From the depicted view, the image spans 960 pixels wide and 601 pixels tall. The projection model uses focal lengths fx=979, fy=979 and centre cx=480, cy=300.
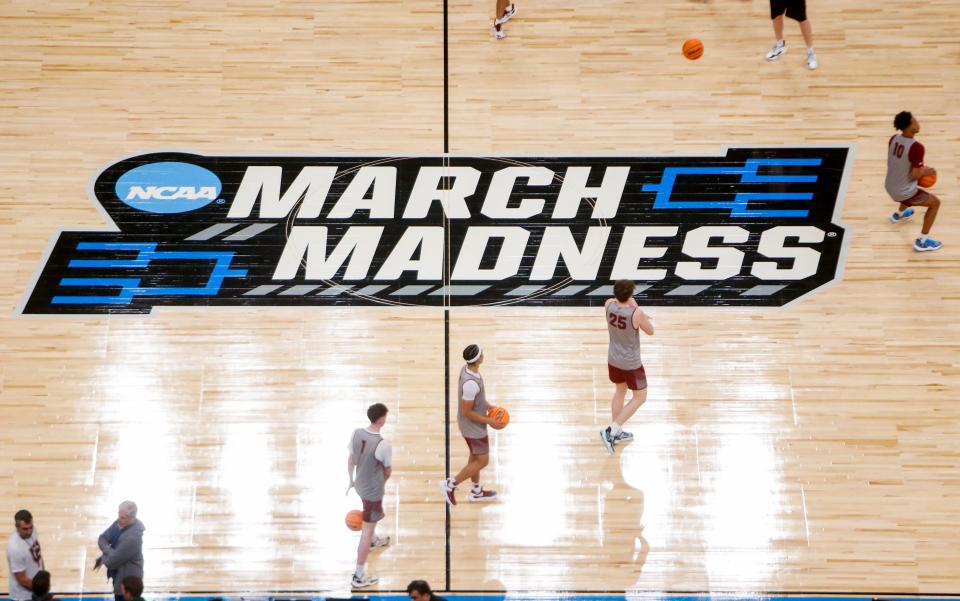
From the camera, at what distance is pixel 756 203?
1149 cm

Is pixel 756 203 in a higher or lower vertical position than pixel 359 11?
lower

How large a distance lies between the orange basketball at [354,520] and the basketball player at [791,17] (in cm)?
808

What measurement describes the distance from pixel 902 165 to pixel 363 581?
706 cm

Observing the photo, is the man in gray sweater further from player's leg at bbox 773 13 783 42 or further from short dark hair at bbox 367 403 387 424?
player's leg at bbox 773 13 783 42

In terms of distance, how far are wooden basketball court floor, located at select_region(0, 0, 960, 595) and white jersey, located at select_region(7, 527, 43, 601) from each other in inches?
37.0

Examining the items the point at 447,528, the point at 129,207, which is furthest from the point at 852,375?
the point at 129,207

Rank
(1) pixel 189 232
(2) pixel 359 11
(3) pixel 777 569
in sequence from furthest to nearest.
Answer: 1. (2) pixel 359 11
2. (1) pixel 189 232
3. (3) pixel 777 569

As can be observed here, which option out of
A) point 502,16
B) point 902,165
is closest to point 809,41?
point 902,165

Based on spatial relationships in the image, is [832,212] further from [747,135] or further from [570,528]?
[570,528]

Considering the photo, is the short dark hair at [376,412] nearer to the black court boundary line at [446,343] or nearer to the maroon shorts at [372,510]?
the maroon shorts at [372,510]

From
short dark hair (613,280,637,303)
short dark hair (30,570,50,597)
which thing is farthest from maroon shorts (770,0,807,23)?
short dark hair (30,570,50,597)

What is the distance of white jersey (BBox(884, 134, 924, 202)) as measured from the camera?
1040 centimetres

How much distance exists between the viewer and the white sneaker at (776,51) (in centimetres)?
1258

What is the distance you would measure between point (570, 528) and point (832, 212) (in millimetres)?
5046
